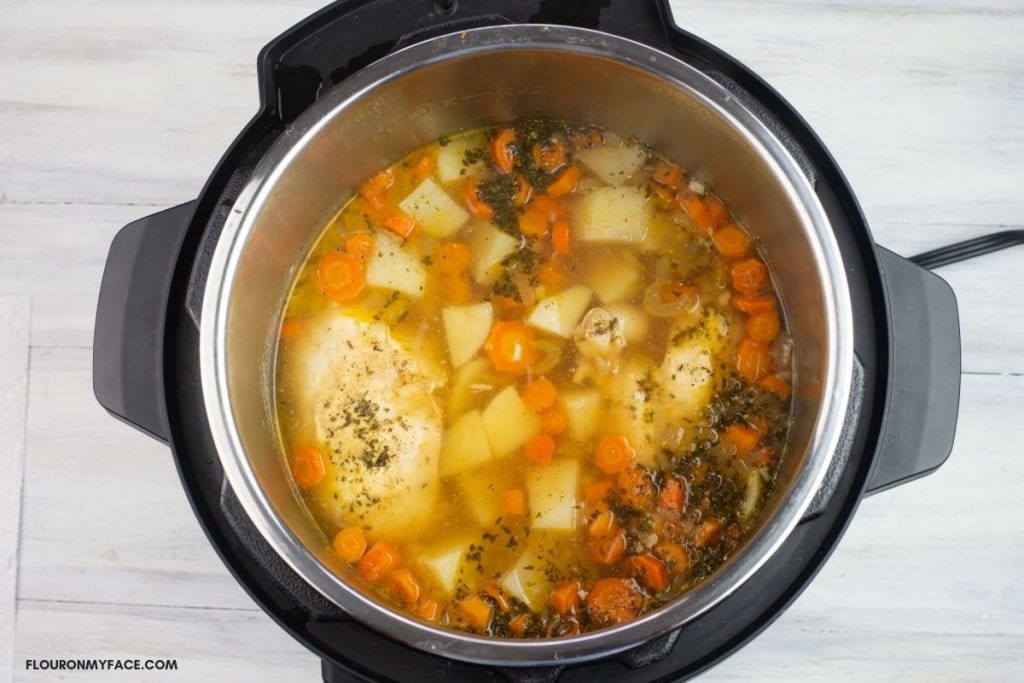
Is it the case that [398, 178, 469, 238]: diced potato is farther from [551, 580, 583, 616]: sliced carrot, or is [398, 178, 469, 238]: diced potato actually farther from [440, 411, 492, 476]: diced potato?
[551, 580, 583, 616]: sliced carrot

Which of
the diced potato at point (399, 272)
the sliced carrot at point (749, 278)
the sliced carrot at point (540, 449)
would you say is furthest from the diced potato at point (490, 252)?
the sliced carrot at point (749, 278)

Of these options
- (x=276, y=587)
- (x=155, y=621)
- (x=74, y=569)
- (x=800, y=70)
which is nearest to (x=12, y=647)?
(x=74, y=569)

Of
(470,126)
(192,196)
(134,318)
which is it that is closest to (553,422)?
(470,126)

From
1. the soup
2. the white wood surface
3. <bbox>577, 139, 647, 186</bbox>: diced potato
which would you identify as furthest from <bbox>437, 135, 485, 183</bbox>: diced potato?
the white wood surface

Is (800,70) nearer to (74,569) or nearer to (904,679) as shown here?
(904,679)

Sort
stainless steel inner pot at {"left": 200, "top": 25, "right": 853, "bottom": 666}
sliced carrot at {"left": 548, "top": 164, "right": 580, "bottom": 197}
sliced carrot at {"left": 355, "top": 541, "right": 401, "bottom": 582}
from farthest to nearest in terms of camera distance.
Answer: sliced carrot at {"left": 548, "top": 164, "right": 580, "bottom": 197} < sliced carrot at {"left": 355, "top": 541, "right": 401, "bottom": 582} < stainless steel inner pot at {"left": 200, "top": 25, "right": 853, "bottom": 666}
